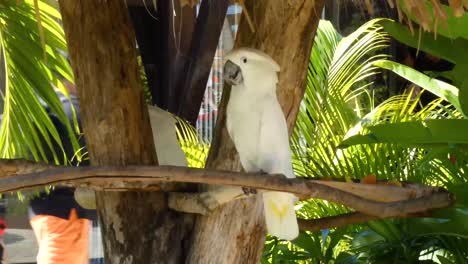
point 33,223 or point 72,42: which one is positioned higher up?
point 72,42

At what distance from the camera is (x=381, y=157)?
151 cm

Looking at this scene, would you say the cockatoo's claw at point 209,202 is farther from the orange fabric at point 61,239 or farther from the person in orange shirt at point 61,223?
the orange fabric at point 61,239

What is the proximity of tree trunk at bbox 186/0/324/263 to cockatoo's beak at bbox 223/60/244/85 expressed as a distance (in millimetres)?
99

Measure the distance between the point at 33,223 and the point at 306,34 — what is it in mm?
1050

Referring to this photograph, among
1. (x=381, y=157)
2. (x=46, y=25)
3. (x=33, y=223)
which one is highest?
(x=46, y=25)

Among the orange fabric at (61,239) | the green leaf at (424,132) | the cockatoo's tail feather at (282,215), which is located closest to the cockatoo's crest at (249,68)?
the cockatoo's tail feather at (282,215)

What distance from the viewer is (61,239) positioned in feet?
5.35

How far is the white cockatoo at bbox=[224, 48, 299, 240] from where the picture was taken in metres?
0.82

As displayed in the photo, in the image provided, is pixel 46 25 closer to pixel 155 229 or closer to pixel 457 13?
pixel 155 229

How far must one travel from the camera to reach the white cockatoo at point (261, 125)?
32.2 inches

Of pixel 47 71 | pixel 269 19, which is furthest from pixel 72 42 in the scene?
pixel 47 71

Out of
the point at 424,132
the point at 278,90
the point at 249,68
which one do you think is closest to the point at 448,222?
the point at 424,132

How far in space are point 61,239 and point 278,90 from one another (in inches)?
34.6

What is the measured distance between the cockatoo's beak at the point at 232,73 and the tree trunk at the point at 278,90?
0.33ft
